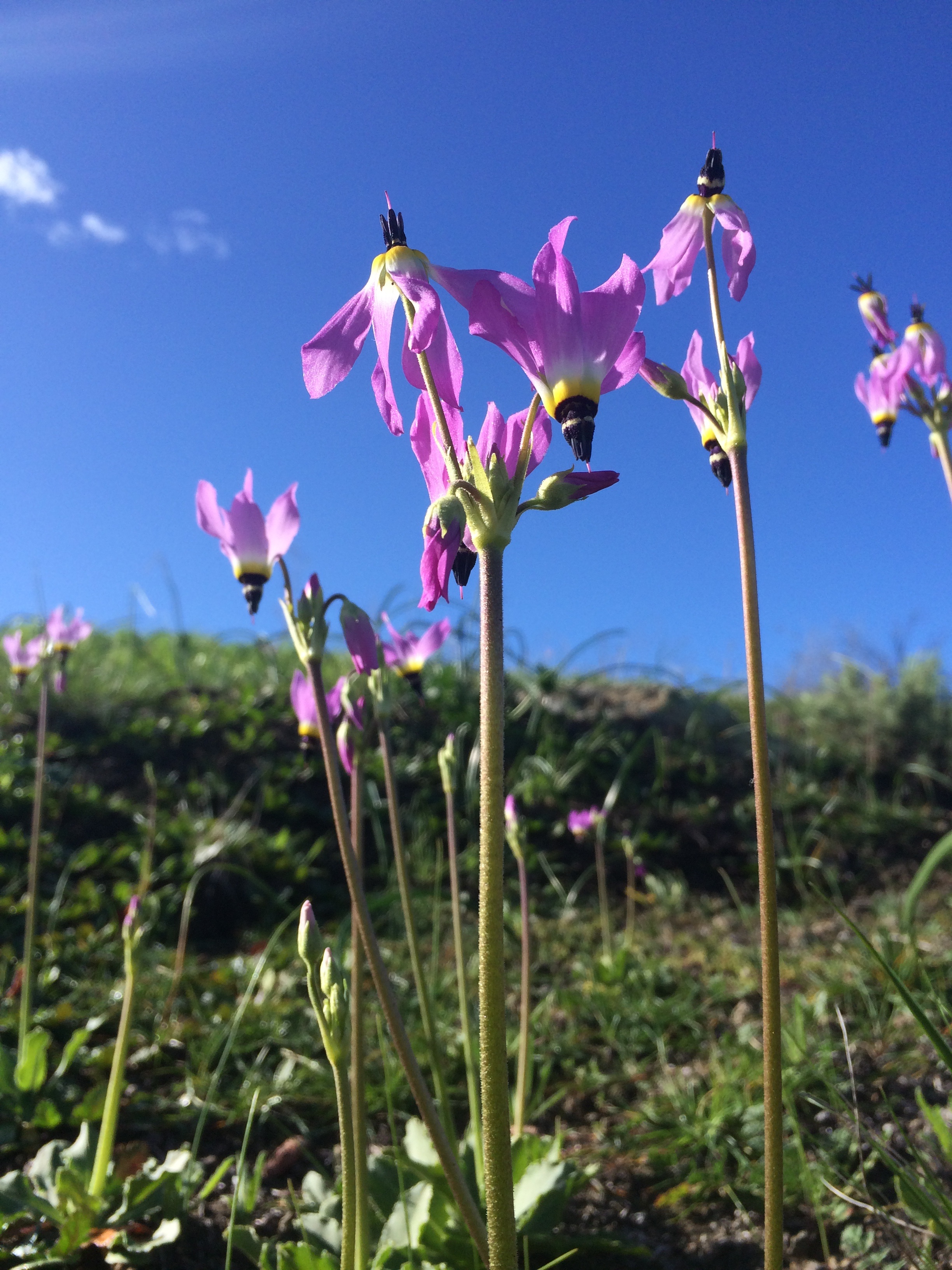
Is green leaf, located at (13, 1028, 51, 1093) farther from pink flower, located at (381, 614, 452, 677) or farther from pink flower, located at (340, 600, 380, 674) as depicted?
pink flower, located at (340, 600, 380, 674)

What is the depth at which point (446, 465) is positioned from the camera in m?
1.22

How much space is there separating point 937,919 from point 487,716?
353 centimetres

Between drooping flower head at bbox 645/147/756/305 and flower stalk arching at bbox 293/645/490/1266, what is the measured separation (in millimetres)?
890

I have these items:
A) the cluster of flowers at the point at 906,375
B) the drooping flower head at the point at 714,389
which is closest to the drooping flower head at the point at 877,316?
the cluster of flowers at the point at 906,375

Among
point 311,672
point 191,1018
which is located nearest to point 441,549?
point 311,672

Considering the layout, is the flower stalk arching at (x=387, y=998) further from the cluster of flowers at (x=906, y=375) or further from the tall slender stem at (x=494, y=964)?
the cluster of flowers at (x=906, y=375)

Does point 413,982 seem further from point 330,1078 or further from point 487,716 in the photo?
point 487,716

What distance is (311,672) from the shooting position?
1419mm

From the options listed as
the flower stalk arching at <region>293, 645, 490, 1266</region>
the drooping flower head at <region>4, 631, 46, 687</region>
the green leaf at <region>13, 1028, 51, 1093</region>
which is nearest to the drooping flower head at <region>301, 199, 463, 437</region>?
the flower stalk arching at <region>293, 645, 490, 1266</region>

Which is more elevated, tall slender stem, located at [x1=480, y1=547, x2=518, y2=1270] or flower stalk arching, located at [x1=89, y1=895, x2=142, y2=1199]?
tall slender stem, located at [x1=480, y1=547, x2=518, y2=1270]

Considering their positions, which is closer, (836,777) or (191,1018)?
(191,1018)

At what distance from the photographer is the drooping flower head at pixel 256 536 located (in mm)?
1919

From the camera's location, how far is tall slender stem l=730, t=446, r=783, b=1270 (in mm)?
1249

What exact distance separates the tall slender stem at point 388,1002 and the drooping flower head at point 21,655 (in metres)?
2.72
